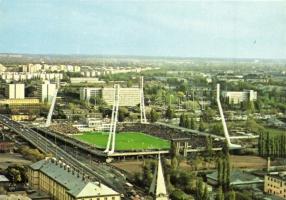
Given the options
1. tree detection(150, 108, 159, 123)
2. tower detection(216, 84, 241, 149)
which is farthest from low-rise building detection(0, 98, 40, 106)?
tower detection(216, 84, 241, 149)

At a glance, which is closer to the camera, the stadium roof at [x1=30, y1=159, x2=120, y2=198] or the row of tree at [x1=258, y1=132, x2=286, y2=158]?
the stadium roof at [x1=30, y1=159, x2=120, y2=198]

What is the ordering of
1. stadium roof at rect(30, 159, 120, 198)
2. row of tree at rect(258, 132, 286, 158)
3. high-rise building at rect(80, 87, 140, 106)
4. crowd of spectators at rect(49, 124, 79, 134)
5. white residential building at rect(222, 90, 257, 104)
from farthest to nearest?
white residential building at rect(222, 90, 257, 104) < high-rise building at rect(80, 87, 140, 106) < crowd of spectators at rect(49, 124, 79, 134) < row of tree at rect(258, 132, 286, 158) < stadium roof at rect(30, 159, 120, 198)

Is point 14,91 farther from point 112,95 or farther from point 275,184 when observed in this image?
point 275,184

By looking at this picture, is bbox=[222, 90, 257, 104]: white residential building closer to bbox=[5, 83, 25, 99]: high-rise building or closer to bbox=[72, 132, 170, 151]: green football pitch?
bbox=[72, 132, 170, 151]: green football pitch

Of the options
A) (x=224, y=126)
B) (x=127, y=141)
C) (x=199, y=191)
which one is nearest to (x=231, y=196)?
(x=199, y=191)

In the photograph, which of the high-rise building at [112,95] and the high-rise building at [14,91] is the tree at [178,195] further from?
the high-rise building at [112,95]

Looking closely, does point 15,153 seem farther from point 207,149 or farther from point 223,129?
point 223,129
